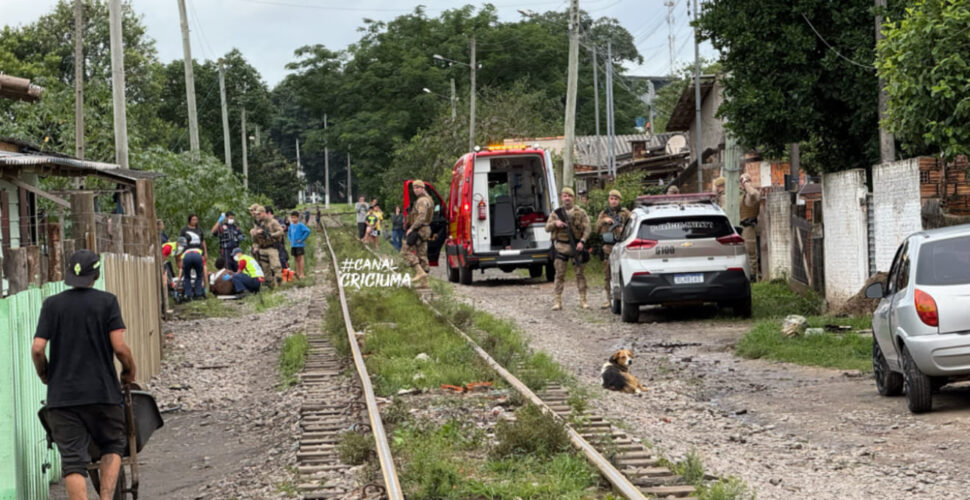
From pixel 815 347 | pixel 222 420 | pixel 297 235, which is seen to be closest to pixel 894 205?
pixel 815 347

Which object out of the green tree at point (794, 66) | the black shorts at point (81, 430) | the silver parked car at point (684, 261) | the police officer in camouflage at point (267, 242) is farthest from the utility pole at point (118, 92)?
the black shorts at point (81, 430)

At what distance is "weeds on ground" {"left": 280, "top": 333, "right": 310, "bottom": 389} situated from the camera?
14688 millimetres

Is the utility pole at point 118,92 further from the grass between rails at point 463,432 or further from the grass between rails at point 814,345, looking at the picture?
the grass between rails at point 814,345

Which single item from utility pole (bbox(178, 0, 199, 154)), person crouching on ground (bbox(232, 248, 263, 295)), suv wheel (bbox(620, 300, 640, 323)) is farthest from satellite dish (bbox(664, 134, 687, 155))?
suv wheel (bbox(620, 300, 640, 323))

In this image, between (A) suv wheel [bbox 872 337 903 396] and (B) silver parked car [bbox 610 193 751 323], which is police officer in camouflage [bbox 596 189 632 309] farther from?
(A) suv wheel [bbox 872 337 903 396]

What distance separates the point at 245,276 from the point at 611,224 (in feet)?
28.4

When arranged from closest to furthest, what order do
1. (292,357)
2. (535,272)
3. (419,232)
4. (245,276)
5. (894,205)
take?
(292,357)
(894,205)
(419,232)
(245,276)
(535,272)

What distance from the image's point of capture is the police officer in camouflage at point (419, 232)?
24.6 meters

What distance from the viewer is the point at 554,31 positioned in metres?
93.7

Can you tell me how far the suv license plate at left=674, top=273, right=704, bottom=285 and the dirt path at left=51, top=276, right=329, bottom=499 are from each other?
5.59 meters

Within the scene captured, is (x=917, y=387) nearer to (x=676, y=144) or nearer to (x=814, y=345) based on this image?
(x=814, y=345)

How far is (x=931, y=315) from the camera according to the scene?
1026cm

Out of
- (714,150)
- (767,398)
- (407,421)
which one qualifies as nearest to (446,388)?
(407,421)

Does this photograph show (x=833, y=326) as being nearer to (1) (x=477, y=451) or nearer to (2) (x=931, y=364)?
(2) (x=931, y=364)
